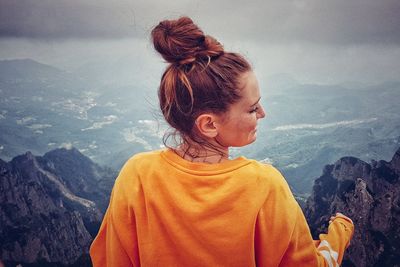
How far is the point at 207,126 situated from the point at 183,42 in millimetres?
411

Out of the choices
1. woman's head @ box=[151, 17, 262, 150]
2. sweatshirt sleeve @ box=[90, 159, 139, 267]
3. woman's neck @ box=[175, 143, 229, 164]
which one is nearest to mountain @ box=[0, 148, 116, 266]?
sweatshirt sleeve @ box=[90, 159, 139, 267]

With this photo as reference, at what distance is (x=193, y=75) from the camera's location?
1298 millimetres

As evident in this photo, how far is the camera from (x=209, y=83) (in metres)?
1.28

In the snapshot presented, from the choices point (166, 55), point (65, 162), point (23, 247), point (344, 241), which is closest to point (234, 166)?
point (166, 55)

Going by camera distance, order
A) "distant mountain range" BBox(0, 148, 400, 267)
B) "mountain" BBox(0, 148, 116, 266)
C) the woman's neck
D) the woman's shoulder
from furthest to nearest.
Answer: "mountain" BBox(0, 148, 116, 266) → "distant mountain range" BBox(0, 148, 400, 267) → the woman's neck → the woman's shoulder

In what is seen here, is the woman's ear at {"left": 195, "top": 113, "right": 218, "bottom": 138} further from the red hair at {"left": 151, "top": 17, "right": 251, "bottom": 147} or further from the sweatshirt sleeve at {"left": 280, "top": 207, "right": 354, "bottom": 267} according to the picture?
the sweatshirt sleeve at {"left": 280, "top": 207, "right": 354, "bottom": 267}

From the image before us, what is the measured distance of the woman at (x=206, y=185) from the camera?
127 centimetres

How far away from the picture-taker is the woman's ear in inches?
53.5

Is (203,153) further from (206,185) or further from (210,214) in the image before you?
(210,214)

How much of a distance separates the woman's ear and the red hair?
0.03m

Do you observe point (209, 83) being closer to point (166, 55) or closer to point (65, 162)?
point (166, 55)

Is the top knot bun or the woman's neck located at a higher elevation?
the top knot bun

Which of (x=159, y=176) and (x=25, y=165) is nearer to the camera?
(x=159, y=176)

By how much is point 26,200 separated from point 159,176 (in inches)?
1185
